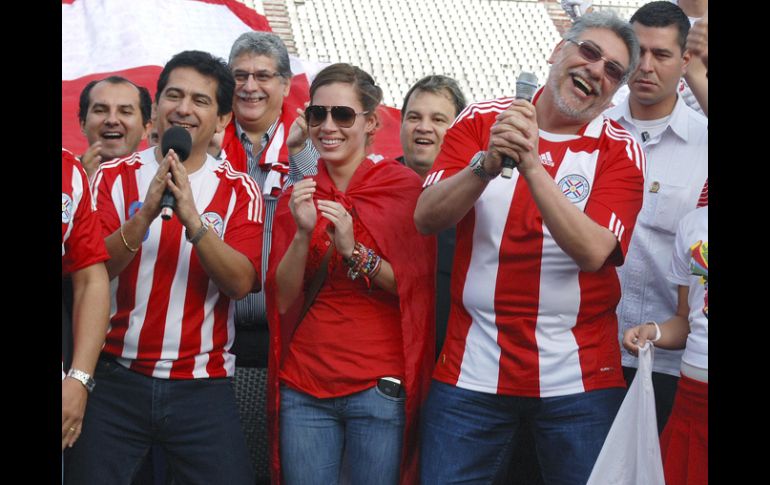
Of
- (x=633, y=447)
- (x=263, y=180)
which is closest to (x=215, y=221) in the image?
(x=263, y=180)

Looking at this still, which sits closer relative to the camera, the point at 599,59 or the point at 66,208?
the point at 66,208

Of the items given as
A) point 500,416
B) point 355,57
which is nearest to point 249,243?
point 500,416

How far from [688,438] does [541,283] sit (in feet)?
2.19

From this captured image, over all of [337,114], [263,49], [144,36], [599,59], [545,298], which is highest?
[144,36]

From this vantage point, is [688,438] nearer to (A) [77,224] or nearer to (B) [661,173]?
(B) [661,173]

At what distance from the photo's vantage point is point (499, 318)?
3047 millimetres

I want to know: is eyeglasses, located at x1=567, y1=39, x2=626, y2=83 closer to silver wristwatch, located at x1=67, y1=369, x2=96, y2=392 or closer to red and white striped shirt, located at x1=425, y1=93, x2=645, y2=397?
red and white striped shirt, located at x1=425, y1=93, x2=645, y2=397

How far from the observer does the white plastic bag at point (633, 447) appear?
295 cm

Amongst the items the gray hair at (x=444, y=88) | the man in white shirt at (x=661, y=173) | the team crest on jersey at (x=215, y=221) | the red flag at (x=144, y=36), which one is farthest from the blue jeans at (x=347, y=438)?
the red flag at (x=144, y=36)

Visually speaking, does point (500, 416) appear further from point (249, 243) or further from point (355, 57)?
point (355, 57)

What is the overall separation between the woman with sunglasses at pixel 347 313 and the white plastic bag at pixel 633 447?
0.61m

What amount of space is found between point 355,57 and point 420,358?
1474 cm

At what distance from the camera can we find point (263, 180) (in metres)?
4.09

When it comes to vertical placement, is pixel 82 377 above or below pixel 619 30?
below
